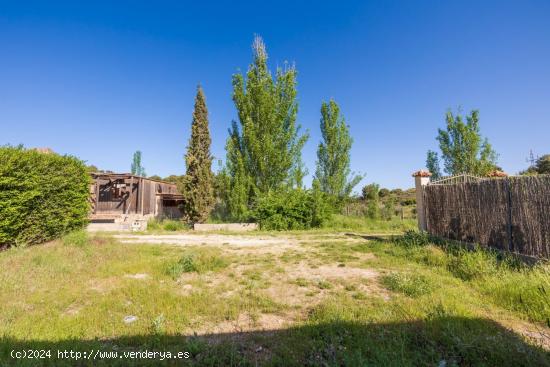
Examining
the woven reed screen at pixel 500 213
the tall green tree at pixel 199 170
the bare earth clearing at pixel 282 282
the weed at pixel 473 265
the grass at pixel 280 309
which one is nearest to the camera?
the grass at pixel 280 309

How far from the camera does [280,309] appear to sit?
373cm

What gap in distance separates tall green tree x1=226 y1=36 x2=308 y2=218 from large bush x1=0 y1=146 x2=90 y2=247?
845 centimetres

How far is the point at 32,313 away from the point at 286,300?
3.55 metres

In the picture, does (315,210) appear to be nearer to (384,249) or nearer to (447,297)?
(384,249)

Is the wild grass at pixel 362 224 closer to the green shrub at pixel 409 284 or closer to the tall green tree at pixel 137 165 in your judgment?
the green shrub at pixel 409 284

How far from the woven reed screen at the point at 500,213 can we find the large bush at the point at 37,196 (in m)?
11.9

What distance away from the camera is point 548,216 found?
4941mm

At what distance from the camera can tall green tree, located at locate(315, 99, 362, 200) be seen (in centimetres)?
1841

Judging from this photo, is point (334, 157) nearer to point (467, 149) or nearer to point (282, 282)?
point (467, 149)

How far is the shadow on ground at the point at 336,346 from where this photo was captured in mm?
2383

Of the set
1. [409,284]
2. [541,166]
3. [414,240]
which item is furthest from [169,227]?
[541,166]

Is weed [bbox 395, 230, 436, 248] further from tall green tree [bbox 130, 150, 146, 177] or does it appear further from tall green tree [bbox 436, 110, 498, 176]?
tall green tree [bbox 130, 150, 146, 177]

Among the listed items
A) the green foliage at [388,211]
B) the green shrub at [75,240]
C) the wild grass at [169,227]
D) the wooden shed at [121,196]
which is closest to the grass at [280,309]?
the green shrub at [75,240]

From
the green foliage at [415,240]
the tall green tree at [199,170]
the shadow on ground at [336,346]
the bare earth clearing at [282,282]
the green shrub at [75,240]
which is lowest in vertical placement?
the bare earth clearing at [282,282]
